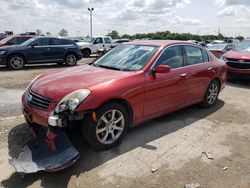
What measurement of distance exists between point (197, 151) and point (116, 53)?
2.42m

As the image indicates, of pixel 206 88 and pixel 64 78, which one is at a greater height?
pixel 64 78

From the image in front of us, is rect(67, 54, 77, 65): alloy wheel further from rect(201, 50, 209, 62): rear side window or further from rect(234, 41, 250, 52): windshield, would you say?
rect(201, 50, 209, 62): rear side window

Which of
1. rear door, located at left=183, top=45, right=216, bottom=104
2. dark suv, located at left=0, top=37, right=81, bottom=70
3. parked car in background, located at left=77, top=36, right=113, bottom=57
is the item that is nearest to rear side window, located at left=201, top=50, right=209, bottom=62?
rear door, located at left=183, top=45, right=216, bottom=104

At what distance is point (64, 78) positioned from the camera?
4496 mm

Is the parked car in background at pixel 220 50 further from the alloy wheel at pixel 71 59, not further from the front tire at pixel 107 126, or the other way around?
the front tire at pixel 107 126

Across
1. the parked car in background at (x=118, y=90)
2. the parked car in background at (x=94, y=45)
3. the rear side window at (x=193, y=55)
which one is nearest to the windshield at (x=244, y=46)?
the rear side window at (x=193, y=55)

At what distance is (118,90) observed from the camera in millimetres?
4191

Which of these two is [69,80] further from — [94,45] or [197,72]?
[94,45]

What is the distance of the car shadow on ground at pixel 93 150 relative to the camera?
11.5ft

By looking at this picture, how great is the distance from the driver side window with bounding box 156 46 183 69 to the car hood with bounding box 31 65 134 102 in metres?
0.83

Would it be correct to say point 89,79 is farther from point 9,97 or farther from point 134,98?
point 9,97

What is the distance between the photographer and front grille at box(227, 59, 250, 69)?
9.59 meters

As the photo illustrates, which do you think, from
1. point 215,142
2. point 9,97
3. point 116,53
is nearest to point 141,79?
point 116,53

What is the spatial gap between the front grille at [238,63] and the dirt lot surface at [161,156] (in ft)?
13.0
